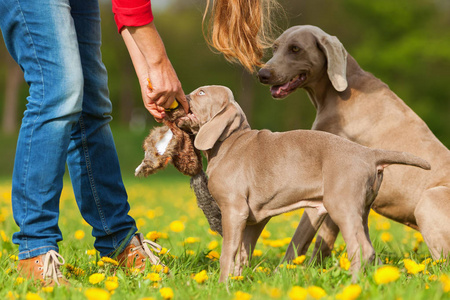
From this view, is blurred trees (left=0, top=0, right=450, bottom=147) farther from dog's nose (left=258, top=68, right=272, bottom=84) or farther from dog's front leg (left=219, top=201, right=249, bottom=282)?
dog's front leg (left=219, top=201, right=249, bottom=282)

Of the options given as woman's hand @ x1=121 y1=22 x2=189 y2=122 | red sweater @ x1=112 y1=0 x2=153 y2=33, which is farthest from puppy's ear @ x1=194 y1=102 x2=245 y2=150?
red sweater @ x1=112 y1=0 x2=153 y2=33

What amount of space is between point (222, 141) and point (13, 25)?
4.32 ft

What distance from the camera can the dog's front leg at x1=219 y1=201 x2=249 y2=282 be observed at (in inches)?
115

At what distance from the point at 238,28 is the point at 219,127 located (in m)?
0.62

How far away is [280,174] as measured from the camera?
3000mm

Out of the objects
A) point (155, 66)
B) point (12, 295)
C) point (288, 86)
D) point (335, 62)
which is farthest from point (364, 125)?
point (12, 295)

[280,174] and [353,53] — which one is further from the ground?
[280,174]

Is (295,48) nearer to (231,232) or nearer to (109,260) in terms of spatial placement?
(231,232)

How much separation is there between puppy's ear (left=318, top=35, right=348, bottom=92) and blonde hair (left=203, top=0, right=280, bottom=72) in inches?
38.7

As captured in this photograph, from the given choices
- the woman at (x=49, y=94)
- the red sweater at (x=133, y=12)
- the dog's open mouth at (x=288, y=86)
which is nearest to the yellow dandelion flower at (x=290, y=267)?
the woman at (x=49, y=94)

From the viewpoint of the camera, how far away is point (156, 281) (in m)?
2.71

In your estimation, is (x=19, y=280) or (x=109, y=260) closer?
(x=19, y=280)

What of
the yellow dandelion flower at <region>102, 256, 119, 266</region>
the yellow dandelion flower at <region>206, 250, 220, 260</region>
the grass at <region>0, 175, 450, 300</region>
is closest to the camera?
the grass at <region>0, 175, 450, 300</region>

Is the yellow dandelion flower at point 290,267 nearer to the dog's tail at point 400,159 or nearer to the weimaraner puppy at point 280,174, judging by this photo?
the weimaraner puppy at point 280,174
